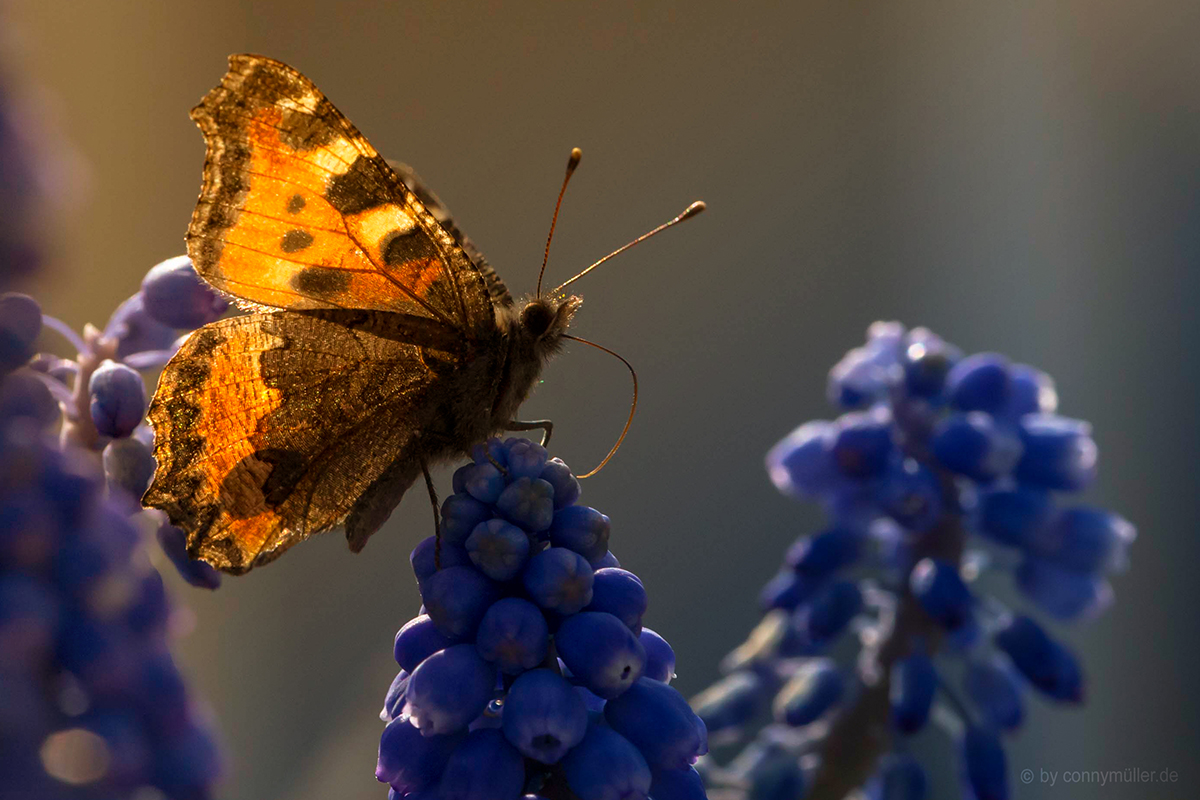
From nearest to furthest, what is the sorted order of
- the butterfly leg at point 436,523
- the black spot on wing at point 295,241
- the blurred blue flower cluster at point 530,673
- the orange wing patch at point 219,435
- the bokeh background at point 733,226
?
the blurred blue flower cluster at point 530,673 → the butterfly leg at point 436,523 → the orange wing patch at point 219,435 → the black spot on wing at point 295,241 → the bokeh background at point 733,226

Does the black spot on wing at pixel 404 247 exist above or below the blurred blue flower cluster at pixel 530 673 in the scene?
above

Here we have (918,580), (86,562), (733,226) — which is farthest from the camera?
(733,226)

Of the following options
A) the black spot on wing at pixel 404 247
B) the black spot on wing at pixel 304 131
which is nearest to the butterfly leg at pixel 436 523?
the black spot on wing at pixel 404 247

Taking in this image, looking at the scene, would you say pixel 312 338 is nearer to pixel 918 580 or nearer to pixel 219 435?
pixel 219 435

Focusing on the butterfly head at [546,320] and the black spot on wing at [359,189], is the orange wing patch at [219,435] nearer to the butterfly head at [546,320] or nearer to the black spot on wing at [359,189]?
the black spot on wing at [359,189]

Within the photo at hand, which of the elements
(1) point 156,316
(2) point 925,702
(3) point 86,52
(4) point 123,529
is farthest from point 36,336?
(3) point 86,52

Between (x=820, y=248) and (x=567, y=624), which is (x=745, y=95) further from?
(x=567, y=624)

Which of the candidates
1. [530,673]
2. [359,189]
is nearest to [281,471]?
[359,189]
